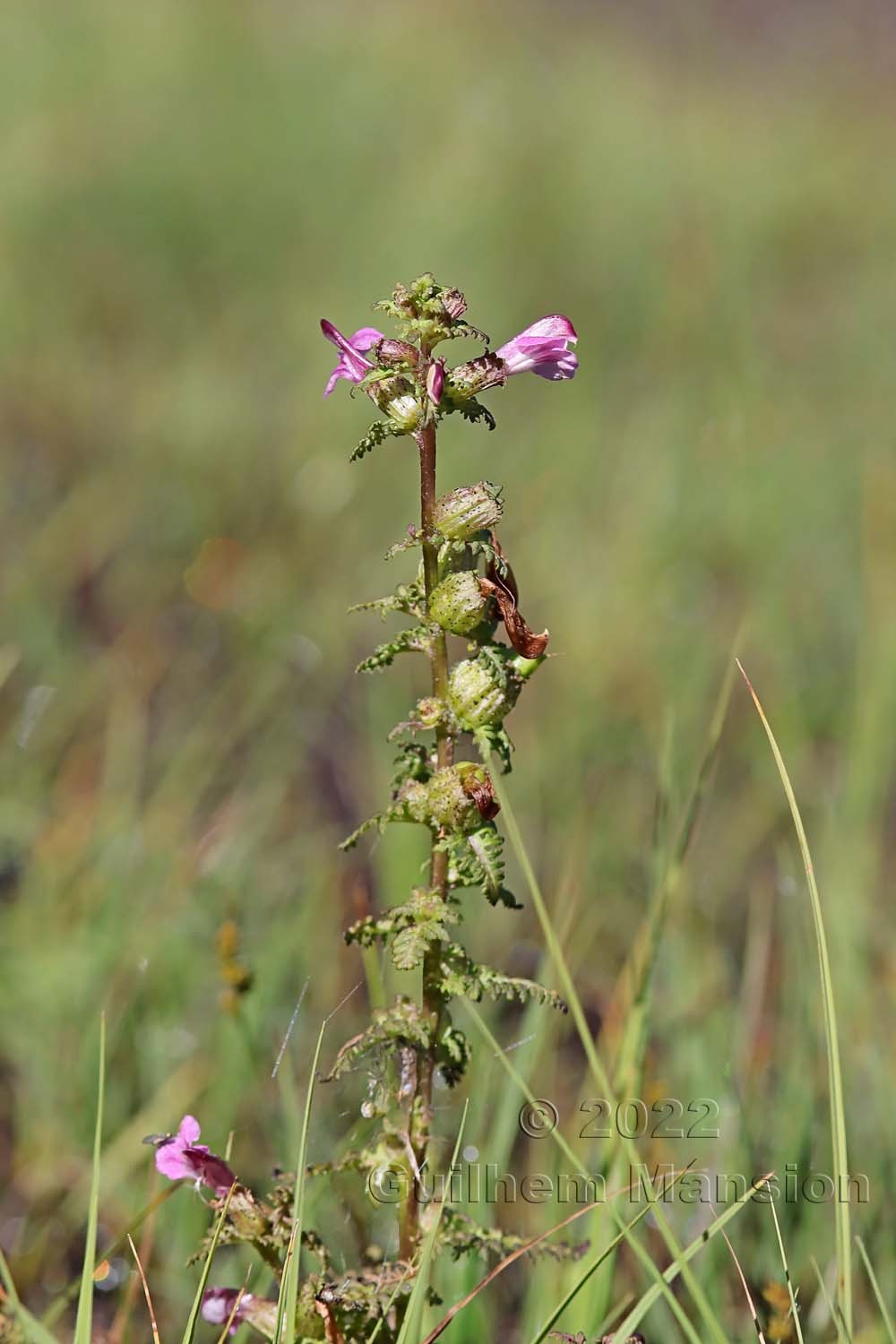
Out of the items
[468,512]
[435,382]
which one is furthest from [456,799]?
[435,382]

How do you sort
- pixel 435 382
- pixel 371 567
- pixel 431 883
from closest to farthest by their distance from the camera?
pixel 435 382
pixel 431 883
pixel 371 567

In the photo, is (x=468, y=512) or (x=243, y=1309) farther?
(x=243, y=1309)

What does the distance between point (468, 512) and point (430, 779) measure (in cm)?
25

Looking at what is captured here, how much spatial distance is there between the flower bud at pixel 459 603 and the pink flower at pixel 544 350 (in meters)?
0.22

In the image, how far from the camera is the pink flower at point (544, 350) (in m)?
1.23

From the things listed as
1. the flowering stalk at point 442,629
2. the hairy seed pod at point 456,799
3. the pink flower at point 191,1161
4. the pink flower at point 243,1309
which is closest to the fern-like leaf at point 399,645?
the flowering stalk at point 442,629

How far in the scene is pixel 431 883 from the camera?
1.23 metres

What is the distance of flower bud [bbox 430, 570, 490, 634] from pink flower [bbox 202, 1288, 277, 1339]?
2.18ft

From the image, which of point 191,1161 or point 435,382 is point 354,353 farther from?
point 191,1161

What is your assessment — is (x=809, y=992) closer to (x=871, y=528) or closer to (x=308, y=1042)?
(x=308, y=1042)

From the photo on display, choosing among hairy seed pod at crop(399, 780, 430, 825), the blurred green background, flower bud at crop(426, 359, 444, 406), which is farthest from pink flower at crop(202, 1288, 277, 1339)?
flower bud at crop(426, 359, 444, 406)

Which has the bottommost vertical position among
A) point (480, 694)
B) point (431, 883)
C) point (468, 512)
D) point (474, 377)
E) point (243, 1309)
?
point (243, 1309)

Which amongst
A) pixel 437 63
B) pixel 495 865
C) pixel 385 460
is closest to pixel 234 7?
pixel 437 63

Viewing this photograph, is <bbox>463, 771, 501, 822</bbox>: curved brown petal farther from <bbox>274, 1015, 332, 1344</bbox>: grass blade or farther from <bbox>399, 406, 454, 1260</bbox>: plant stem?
<bbox>274, 1015, 332, 1344</bbox>: grass blade
